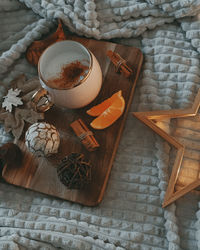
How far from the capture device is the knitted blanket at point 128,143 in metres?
0.69

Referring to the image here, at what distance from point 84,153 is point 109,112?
0.34ft

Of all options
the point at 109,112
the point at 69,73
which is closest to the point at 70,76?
the point at 69,73

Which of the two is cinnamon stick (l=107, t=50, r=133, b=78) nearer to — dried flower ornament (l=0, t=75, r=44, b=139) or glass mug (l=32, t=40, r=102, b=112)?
glass mug (l=32, t=40, r=102, b=112)

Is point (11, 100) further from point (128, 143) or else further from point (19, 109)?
point (128, 143)

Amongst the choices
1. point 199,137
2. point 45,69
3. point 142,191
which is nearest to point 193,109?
point 199,137

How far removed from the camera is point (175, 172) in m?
0.71

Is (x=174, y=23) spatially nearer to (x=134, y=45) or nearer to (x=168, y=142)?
(x=134, y=45)

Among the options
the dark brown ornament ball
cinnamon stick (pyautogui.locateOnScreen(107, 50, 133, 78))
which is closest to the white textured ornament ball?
the dark brown ornament ball

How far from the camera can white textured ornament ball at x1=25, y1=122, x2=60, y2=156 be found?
2.29ft

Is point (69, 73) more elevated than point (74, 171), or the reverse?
point (69, 73)

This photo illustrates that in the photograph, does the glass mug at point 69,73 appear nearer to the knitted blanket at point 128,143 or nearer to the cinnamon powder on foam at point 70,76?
the cinnamon powder on foam at point 70,76

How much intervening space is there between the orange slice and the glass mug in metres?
0.04

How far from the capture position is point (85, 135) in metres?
0.73

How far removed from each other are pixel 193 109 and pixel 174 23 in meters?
0.24
